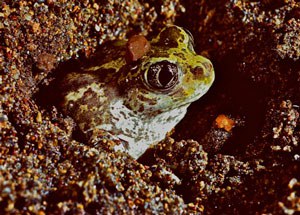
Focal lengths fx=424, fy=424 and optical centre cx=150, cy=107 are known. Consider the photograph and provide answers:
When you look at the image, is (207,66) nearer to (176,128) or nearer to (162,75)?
(162,75)

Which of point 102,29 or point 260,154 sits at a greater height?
point 102,29

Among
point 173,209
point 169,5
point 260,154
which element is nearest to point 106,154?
point 173,209

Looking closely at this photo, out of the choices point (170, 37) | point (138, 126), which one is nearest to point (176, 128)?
point (138, 126)

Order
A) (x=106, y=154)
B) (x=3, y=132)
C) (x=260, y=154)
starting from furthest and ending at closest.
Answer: (x=260, y=154)
(x=106, y=154)
(x=3, y=132)

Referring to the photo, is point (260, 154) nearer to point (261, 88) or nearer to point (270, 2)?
point (261, 88)

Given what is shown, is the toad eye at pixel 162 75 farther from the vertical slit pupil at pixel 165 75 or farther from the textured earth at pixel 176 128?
the textured earth at pixel 176 128

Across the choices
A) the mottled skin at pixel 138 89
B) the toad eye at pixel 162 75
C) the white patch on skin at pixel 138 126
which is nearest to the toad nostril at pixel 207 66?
the mottled skin at pixel 138 89
